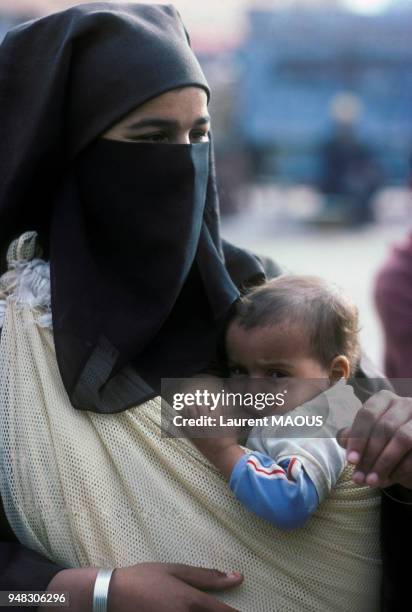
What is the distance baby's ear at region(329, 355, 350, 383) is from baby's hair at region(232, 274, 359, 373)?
0.01m

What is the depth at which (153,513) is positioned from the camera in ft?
6.04

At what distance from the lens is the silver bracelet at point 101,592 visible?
177 centimetres

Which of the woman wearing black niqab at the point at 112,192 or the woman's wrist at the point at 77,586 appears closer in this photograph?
the woman's wrist at the point at 77,586

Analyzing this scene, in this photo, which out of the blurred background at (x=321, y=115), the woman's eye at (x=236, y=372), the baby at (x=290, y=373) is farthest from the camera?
the blurred background at (x=321, y=115)

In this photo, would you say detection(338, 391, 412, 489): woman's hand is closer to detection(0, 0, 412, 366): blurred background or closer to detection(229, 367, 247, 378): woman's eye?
detection(229, 367, 247, 378): woman's eye

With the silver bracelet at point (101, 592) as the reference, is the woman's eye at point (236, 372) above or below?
above

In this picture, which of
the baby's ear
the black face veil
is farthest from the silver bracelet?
the baby's ear

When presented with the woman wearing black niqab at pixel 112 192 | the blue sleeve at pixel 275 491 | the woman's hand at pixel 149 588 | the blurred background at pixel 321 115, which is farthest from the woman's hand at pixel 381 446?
the blurred background at pixel 321 115

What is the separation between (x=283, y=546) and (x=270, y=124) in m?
11.6

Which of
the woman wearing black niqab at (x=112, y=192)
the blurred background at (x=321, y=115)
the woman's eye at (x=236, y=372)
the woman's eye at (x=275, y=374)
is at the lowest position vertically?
the blurred background at (x=321, y=115)

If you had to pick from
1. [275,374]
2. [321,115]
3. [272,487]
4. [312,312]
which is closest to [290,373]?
[275,374]

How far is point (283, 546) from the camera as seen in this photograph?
1853mm

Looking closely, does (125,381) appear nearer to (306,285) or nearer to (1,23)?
(306,285)

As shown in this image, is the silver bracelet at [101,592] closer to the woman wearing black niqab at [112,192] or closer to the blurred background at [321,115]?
the woman wearing black niqab at [112,192]
